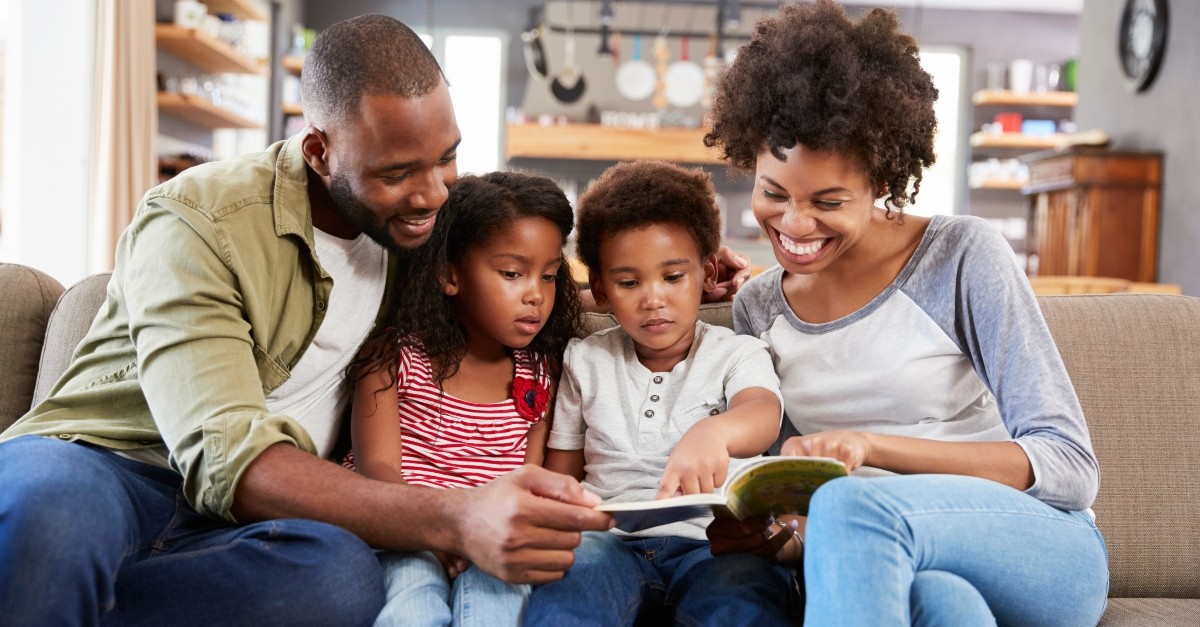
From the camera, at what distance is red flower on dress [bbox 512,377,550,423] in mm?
1764

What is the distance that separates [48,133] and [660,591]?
13.7 ft

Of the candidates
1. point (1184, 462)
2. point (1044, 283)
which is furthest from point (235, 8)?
point (1184, 462)

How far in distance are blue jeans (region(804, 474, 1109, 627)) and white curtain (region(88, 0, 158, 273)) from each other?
4068mm

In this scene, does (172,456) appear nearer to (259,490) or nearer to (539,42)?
(259,490)

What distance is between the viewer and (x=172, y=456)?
4.40 ft

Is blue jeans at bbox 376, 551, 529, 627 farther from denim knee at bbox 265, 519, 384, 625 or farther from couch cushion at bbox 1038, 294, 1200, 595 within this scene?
couch cushion at bbox 1038, 294, 1200, 595

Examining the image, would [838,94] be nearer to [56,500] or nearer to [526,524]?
[526,524]

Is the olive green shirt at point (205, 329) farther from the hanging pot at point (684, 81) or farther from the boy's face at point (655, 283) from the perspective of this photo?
the hanging pot at point (684, 81)

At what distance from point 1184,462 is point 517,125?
7.01 meters

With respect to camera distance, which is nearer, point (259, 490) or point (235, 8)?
point (259, 490)

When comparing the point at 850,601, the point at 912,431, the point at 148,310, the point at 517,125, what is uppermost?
the point at 517,125

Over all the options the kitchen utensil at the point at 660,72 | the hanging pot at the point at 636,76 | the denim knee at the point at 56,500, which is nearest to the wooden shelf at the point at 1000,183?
the kitchen utensil at the point at 660,72

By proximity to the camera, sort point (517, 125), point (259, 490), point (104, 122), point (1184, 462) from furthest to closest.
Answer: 1. point (517, 125)
2. point (104, 122)
3. point (1184, 462)
4. point (259, 490)

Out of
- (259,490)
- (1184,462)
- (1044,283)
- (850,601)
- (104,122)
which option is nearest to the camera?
(850,601)
